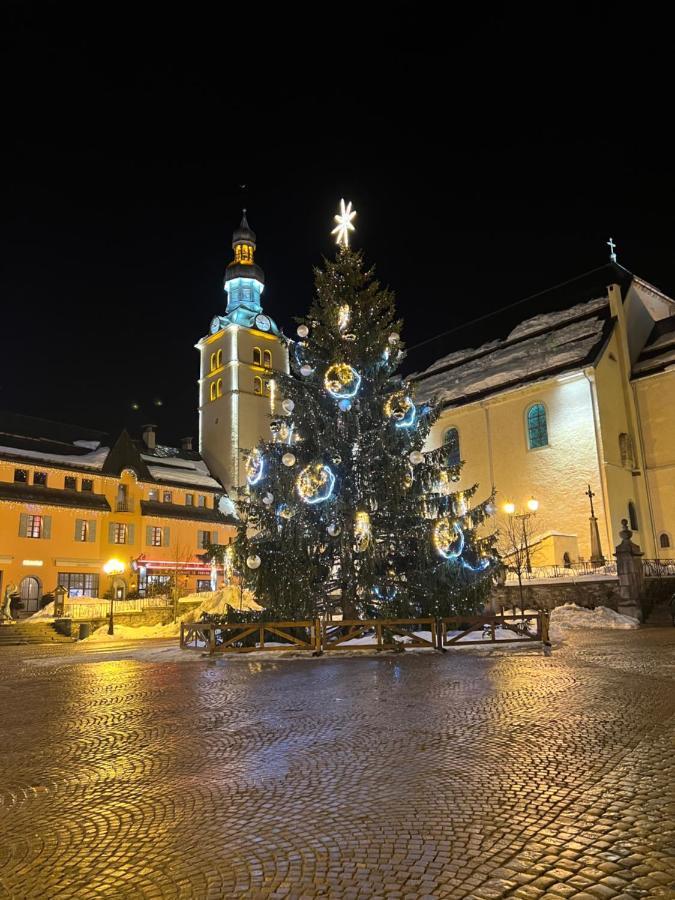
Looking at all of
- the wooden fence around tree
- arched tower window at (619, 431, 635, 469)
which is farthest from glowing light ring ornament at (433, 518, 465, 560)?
arched tower window at (619, 431, 635, 469)

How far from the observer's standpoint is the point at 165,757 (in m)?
7.07

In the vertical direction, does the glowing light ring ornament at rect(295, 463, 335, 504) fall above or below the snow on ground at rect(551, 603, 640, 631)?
above

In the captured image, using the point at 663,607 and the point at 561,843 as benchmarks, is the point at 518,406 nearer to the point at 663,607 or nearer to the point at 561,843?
the point at 663,607

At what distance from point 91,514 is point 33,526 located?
165 inches

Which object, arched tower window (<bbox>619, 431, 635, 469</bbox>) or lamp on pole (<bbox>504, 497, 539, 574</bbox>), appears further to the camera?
arched tower window (<bbox>619, 431, 635, 469</bbox>)

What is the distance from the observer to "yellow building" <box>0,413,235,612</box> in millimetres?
42750

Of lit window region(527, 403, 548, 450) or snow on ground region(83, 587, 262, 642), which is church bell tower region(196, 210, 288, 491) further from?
lit window region(527, 403, 548, 450)

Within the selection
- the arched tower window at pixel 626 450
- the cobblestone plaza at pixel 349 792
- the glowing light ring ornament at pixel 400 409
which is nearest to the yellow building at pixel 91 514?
the glowing light ring ornament at pixel 400 409

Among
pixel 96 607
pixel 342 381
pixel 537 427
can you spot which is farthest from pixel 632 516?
pixel 96 607

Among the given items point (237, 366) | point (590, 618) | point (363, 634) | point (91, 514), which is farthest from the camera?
point (237, 366)

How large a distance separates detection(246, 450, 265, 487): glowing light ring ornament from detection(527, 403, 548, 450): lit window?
2414 cm

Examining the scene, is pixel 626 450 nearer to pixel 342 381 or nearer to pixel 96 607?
pixel 342 381

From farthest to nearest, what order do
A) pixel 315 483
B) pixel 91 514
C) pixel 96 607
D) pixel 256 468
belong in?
pixel 91 514, pixel 96 607, pixel 256 468, pixel 315 483

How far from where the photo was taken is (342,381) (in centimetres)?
1988
